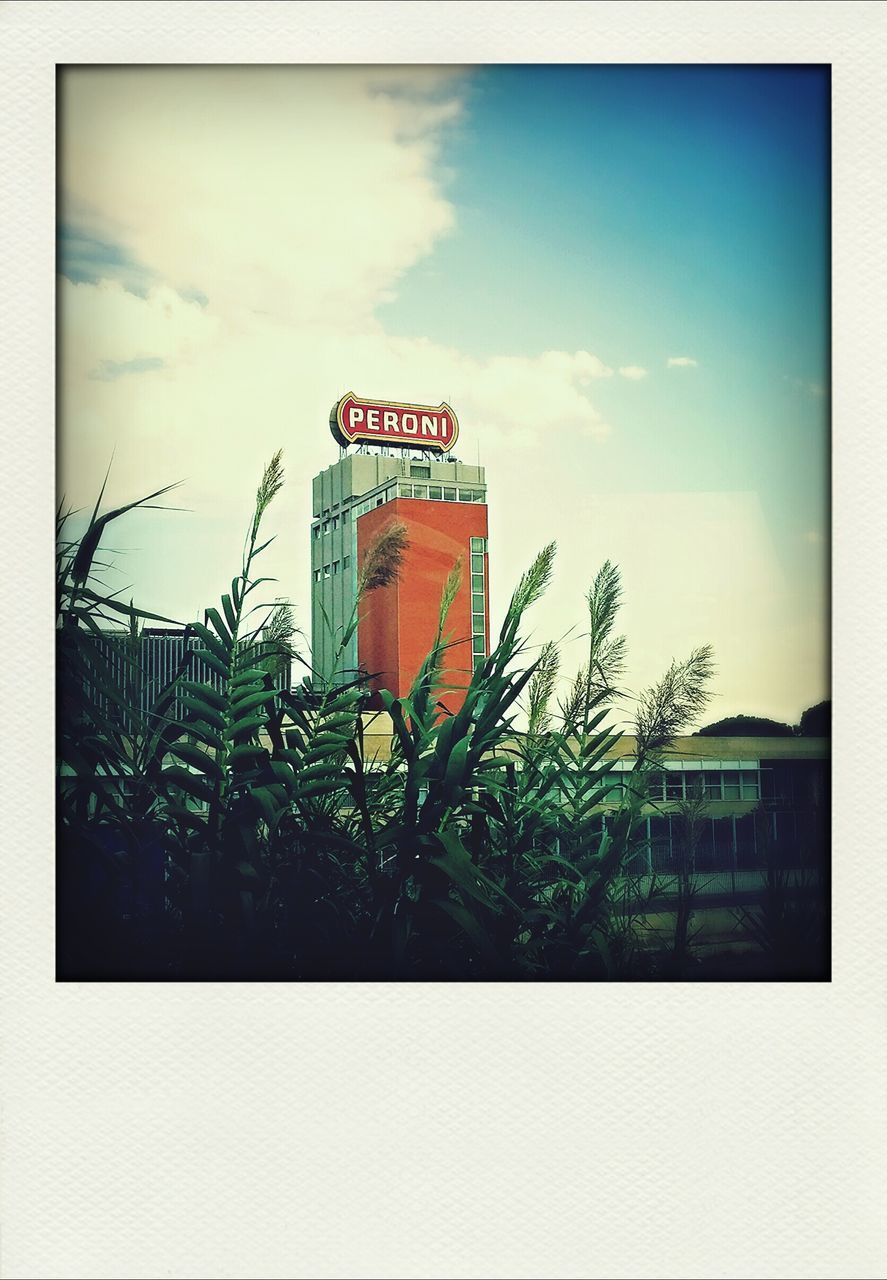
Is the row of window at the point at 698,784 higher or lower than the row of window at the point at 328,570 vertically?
lower

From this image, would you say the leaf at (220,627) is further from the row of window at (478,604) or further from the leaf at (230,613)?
the row of window at (478,604)

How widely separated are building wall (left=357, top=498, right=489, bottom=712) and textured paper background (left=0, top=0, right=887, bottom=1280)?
2.50 ft

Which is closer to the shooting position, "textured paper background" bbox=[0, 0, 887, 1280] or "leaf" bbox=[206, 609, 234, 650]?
"textured paper background" bbox=[0, 0, 887, 1280]

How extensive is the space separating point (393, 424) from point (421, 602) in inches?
17.5

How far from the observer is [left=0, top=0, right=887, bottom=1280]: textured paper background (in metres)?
2.15

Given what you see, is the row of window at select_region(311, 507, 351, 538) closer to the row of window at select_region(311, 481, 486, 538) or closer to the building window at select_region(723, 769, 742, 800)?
the row of window at select_region(311, 481, 486, 538)

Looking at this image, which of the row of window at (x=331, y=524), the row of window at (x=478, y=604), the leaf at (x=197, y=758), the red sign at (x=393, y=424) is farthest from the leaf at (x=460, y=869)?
the red sign at (x=393, y=424)

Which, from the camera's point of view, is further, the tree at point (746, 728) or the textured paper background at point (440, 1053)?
the tree at point (746, 728)

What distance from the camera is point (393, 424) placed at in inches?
90.5

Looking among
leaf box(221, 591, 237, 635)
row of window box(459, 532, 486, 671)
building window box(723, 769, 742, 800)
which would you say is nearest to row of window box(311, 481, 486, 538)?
row of window box(459, 532, 486, 671)

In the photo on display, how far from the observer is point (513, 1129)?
85.1 inches

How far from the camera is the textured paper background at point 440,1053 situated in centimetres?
215

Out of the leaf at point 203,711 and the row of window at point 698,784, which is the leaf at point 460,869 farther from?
the leaf at point 203,711

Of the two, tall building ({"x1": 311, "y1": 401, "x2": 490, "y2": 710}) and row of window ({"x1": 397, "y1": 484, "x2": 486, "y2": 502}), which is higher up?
row of window ({"x1": 397, "y1": 484, "x2": 486, "y2": 502})
